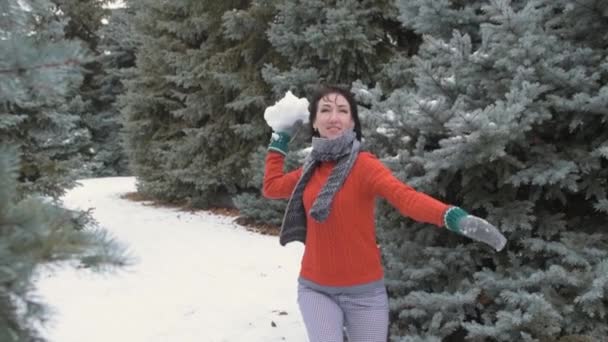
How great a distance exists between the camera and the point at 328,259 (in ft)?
8.62

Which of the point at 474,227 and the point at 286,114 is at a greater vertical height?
the point at 286,114

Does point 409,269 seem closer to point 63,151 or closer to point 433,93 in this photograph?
point 433,93

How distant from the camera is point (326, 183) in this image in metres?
2.64

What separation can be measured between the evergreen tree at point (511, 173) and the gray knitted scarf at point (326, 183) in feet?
1.83

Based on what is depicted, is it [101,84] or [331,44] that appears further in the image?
[101,84]

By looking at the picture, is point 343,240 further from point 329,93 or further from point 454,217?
point 329,93

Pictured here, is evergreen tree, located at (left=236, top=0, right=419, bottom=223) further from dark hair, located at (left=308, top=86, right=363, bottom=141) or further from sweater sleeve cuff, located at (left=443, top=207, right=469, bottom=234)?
sweater sleeve cuff, located at (left=443, top=207, right=469, bottom=234)

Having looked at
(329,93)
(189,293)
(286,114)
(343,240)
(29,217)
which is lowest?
(189,293)

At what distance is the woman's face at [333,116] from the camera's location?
2738 millimetres

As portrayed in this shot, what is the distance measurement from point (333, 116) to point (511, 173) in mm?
1065

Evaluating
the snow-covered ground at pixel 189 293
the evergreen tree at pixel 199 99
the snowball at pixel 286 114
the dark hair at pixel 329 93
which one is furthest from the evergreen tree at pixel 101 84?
the dark hair at pixel 329 93

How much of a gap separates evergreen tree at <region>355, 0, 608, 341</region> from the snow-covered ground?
118 cm

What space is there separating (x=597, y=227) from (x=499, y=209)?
21.8 inches

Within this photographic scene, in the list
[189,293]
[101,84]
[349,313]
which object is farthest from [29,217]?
[101,84]
